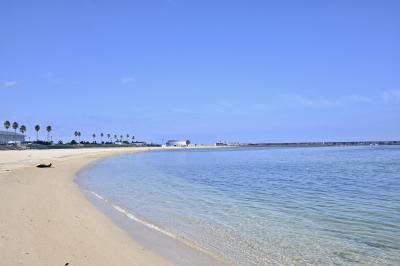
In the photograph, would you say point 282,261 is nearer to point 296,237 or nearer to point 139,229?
point 296,237

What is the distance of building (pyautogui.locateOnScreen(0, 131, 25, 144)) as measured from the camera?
14675 cm

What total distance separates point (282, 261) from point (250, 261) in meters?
0.66

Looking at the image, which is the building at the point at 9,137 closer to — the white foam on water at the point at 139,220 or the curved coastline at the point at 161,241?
A: the white foam on water at the point at 139,220

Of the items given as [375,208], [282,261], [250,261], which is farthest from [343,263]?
[375,208]

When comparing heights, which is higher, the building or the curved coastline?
the building

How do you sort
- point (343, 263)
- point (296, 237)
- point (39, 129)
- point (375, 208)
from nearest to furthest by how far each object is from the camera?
point (343, 263) < point (296, 237) < point (375, 208) < point (39, 129)

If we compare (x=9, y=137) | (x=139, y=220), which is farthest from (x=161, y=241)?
(x=9, y=137)

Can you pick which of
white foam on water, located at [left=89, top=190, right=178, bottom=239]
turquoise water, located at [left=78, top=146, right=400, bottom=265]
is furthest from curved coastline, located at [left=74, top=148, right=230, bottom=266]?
turquoise water, located at [left=78, top=146, right=400, bottom=265]

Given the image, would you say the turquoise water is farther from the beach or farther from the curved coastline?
the beach

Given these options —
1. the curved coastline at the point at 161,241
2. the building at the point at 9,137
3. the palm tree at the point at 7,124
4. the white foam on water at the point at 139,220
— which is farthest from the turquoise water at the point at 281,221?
the palm tree at the point at 7,124

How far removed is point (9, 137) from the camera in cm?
15425

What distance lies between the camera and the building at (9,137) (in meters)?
147

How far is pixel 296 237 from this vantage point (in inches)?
443

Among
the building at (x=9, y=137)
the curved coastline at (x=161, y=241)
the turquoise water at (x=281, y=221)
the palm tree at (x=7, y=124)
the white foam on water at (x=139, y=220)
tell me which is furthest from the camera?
the palm tree at (x=7, y=124)
